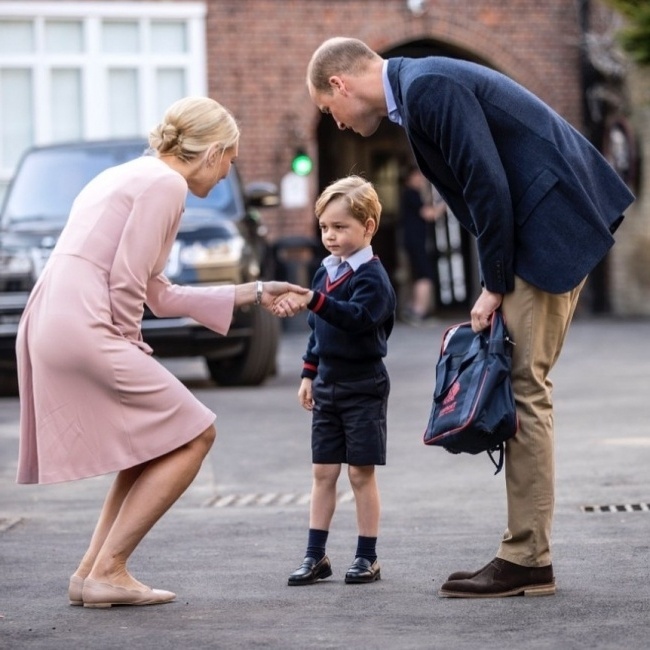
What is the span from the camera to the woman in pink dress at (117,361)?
528 centimetres

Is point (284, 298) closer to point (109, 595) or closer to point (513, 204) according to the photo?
point (513, 204)

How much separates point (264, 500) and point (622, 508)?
167 cm

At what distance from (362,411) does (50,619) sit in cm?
127

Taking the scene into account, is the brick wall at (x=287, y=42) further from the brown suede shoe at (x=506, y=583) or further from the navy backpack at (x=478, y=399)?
the brown suede shoe at (x=506, y=583)

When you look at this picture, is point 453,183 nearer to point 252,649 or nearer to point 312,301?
point 312,301

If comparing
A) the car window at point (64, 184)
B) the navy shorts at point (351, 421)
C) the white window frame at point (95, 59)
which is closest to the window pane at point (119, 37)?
the white window frame at point (95, 59)

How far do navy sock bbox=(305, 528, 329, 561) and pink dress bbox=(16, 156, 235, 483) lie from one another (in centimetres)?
72

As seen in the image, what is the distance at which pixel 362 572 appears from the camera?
5.73m

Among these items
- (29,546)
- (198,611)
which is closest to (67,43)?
(29,546)

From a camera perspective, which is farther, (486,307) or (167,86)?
(167,86)

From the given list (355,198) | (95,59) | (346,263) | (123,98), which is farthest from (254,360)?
(95,59)

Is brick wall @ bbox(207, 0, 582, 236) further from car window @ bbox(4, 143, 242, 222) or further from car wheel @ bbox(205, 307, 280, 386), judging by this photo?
car wheel @ bbox(205, 307, 280, 386)

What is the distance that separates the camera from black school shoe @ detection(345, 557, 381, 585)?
18.8ft

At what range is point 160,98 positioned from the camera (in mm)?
23000
